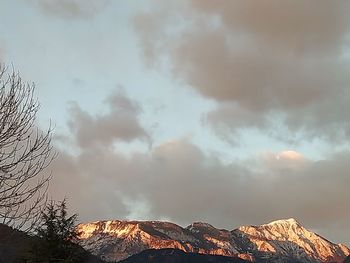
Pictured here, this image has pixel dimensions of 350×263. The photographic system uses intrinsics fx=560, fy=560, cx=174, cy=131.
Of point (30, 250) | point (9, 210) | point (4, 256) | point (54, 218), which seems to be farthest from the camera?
point (4, 256)

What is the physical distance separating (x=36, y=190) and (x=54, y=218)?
90.3 feet

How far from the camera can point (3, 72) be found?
23.3 meters

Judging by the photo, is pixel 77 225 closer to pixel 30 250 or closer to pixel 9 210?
pixel 30 250

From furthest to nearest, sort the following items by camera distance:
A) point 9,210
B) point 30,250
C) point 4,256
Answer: point 4,256 < point 30,250 < point 9,210

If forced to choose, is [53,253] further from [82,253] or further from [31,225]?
[31,225]

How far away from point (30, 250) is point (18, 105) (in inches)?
1022

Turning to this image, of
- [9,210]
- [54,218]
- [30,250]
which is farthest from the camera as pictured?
[54,218]

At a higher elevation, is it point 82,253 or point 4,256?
point 4,256

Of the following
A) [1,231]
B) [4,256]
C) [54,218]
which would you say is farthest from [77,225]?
[4,256]

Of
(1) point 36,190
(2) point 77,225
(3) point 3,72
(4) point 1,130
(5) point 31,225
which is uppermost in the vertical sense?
(2) point 77,225

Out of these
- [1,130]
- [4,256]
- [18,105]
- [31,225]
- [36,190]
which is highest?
[4,256]

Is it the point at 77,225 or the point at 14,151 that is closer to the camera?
the point at 14,151

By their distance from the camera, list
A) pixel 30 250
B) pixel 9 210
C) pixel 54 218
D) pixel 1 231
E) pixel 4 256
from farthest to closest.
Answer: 1. pixel 4 256
2. pixel 54 218
3. pixel 30 250
4. pixel 1 231
5. pixel 9 210

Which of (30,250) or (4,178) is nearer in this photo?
(4,178)
